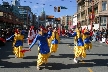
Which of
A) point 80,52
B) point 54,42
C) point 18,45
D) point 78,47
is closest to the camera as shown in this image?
point 80,52

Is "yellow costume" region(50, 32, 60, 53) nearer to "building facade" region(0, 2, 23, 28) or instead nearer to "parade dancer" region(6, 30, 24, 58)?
"parade dancer" region(6, 30, 24, 58)

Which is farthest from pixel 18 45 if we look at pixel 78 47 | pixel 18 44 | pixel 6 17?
pixel 6 17

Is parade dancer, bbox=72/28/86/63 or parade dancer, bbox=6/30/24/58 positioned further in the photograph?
parade dancer, bbox=6/30/24/58

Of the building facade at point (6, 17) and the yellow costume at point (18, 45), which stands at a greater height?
the building facade at point (6, 17)

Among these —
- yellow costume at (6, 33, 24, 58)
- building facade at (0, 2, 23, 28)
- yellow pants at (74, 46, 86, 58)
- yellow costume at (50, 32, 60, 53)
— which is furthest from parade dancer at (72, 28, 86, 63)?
building facade at (0, 2, 23, 28)

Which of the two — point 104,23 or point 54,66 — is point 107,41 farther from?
point 104,23

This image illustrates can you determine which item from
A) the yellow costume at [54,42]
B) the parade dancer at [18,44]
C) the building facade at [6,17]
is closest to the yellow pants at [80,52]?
the parade dancer at [18,44]

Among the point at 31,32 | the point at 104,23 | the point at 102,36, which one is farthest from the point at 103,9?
the point at 31,32

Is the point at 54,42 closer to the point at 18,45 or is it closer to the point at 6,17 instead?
the point at 18,45

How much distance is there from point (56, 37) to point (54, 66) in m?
5.39

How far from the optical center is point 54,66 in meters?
10.4

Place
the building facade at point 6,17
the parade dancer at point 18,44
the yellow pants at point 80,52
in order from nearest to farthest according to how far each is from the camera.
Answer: the yellow pants at point 80,52
the parade dancer at point 18,44
the building facade at point 6,17

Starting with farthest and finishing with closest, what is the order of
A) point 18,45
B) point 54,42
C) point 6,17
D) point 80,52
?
point 6,17 < point 54,42 < point 18,45 < point 80,52

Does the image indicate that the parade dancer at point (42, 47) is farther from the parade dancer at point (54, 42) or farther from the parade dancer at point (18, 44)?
the parade dancer at point (54, 42)
